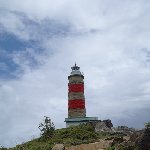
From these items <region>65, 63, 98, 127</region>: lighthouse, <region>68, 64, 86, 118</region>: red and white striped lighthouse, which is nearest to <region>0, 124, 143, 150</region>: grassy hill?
<region>65, 63, 98, 127</region>: lighthouse

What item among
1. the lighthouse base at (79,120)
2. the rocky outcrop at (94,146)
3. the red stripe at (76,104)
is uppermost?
the red stripe at (76,104)

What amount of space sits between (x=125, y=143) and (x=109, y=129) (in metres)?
20.9

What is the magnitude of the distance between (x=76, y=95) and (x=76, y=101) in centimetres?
118

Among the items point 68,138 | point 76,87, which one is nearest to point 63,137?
point 68,138

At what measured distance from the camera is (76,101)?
7000cm

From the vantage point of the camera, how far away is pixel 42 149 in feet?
153

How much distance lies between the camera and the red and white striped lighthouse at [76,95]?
69375 mm

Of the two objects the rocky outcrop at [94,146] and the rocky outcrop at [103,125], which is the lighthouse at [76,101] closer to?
the rocky outcrop at [103,125]

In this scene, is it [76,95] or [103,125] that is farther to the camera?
[76,95]

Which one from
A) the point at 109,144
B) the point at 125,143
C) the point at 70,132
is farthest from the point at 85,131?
the point at 125,143

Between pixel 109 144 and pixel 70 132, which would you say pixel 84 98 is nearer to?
pixel 70 132

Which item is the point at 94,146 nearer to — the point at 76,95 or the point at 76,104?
the point at 76,104

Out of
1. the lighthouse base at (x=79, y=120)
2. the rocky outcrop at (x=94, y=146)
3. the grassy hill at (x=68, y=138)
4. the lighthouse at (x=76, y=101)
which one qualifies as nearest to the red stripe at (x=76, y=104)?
the lighthouse at (x=76, y=101)

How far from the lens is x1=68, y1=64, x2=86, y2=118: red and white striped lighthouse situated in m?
69.4
